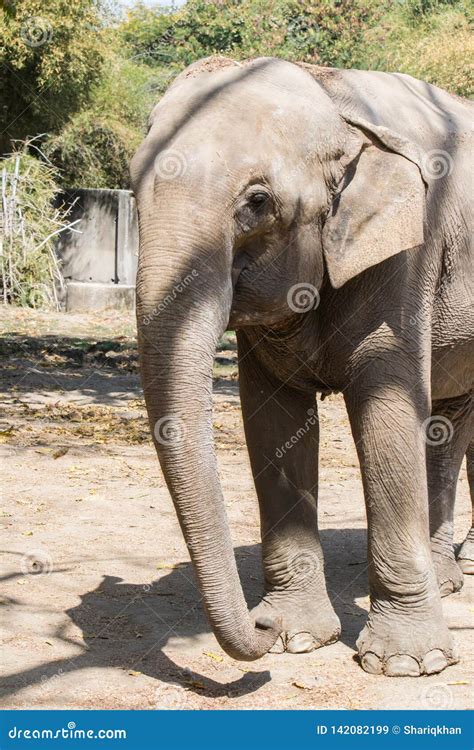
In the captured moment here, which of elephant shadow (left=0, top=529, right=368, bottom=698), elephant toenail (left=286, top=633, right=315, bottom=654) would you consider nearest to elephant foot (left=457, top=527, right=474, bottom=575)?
elephant shadow (left=0, top=529, right=368, bottom=698)

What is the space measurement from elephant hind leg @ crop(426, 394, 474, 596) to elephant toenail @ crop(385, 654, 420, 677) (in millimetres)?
1291

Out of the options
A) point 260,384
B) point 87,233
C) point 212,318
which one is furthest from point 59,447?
point 87,233

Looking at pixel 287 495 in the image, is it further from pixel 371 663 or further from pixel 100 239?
pixel 100 239

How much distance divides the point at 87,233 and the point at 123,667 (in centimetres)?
1729

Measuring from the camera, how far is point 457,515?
7539 millimetres

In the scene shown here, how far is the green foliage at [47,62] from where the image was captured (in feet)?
65.0

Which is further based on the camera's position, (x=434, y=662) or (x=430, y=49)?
(x=430, y=49)

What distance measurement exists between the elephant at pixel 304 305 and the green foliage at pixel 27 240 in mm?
13618

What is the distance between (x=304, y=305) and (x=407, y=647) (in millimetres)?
1424

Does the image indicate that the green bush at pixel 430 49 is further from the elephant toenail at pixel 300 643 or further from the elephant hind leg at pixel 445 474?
the elephant toenail at pixel 300 643

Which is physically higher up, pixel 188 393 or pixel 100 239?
pixel 188 393

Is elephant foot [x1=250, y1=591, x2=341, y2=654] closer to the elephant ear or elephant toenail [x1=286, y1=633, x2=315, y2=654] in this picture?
elephant toenail [x1=286, y1=633, x2=315, y2=654]

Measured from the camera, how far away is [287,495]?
4980 millimetres

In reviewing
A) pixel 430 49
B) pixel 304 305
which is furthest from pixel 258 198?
pixel 430 49
